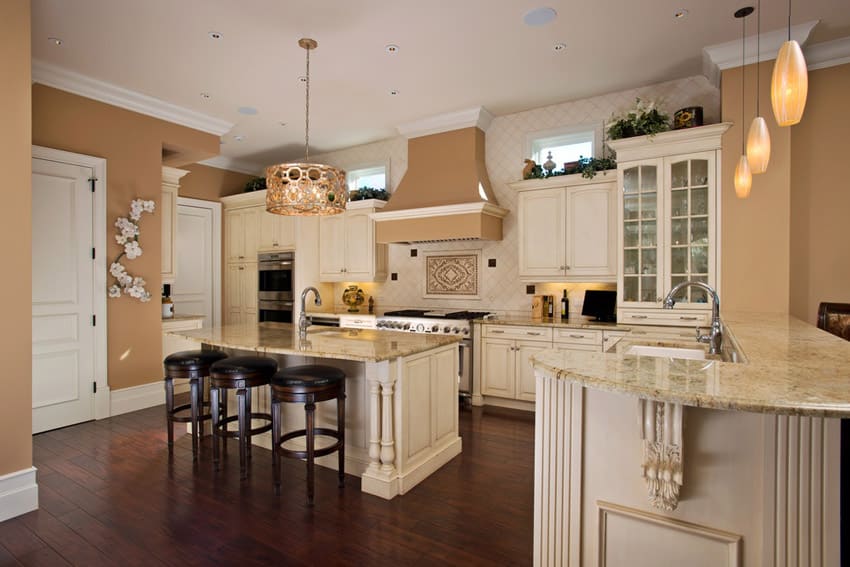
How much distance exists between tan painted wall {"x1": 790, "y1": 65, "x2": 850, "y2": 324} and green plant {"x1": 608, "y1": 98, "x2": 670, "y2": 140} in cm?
104

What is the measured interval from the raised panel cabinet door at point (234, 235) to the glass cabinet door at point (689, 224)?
5.68 m

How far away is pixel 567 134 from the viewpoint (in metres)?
4.88

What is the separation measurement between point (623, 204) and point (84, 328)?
5.15 m

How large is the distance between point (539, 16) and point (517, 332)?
275 cm

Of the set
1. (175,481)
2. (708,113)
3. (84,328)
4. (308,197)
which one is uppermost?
(708,113)

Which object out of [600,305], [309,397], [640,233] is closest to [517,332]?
[600,305]

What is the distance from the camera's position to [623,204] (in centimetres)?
412

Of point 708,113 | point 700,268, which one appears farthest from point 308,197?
point 708,113

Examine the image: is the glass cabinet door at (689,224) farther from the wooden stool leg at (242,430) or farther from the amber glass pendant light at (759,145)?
the wooden stool leg at (242,430)

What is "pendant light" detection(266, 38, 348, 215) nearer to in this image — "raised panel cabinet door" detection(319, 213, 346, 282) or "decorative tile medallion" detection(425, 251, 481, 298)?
"decorative tile medallion" detection(425, 251, 481, 298)

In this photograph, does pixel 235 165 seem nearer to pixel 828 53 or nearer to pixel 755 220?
pixel 755 220

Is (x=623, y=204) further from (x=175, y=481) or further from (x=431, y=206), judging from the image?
(x=175, y=481)

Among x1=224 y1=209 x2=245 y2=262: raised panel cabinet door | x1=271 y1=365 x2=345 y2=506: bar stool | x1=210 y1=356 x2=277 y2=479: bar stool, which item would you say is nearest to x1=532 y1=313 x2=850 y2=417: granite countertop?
x1=271 y1=365 x2=345 y2=506: bar stool

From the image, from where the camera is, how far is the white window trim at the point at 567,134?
4.71 meters
